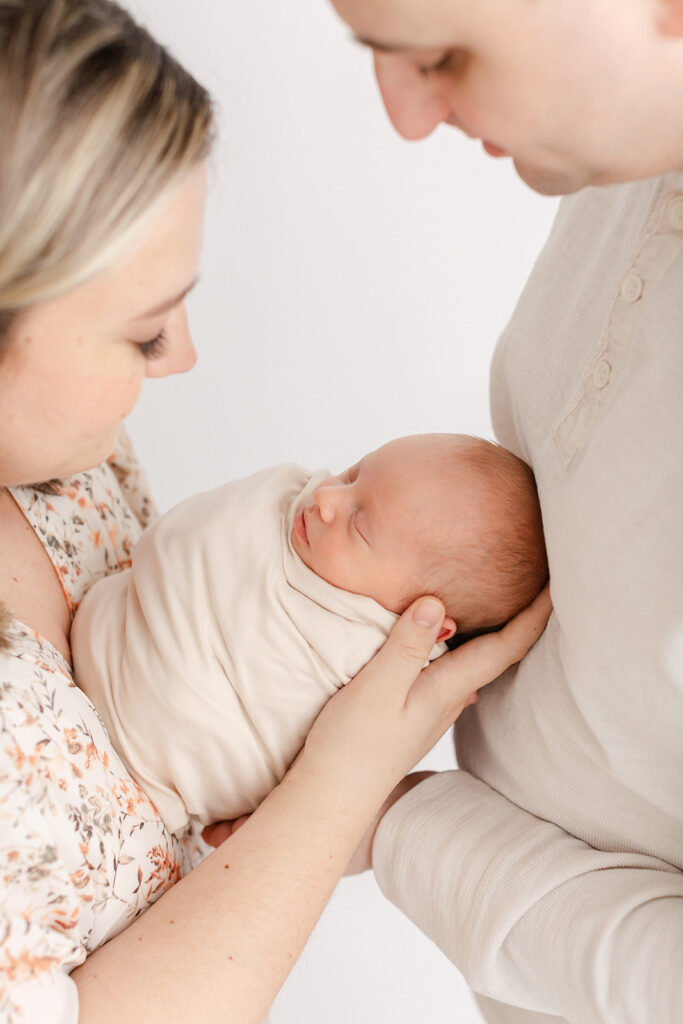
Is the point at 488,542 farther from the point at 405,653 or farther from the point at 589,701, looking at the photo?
the point at 589,701

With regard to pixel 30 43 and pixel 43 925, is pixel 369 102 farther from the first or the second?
pixel 43 925

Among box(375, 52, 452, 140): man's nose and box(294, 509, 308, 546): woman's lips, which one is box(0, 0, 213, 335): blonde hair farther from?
box(294, 509, 308, 546): woman's lips

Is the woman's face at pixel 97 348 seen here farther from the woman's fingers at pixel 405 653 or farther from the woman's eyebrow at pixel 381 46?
the woman's fingers at pixel 405 653

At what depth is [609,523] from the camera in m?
0.98

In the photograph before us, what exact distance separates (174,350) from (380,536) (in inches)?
14.4

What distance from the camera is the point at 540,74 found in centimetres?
80

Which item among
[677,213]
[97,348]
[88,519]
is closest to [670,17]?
[677,213]

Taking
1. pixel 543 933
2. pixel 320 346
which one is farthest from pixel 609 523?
pixel 320 346

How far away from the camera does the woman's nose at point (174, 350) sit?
1.14 m

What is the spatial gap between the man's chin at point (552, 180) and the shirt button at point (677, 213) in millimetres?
111

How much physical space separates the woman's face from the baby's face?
292 millimetres

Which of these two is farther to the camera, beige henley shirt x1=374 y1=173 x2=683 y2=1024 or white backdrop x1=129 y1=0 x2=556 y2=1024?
white backdrop x1=129 y1=0 x2=556 y2=1024

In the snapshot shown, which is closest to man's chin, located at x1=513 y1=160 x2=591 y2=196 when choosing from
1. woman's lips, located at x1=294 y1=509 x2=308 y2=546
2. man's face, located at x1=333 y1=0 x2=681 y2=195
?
man's face, located at x1=333 y1=0 x2=681 y2=195

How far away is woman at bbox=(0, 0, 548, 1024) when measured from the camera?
0.92 metres
